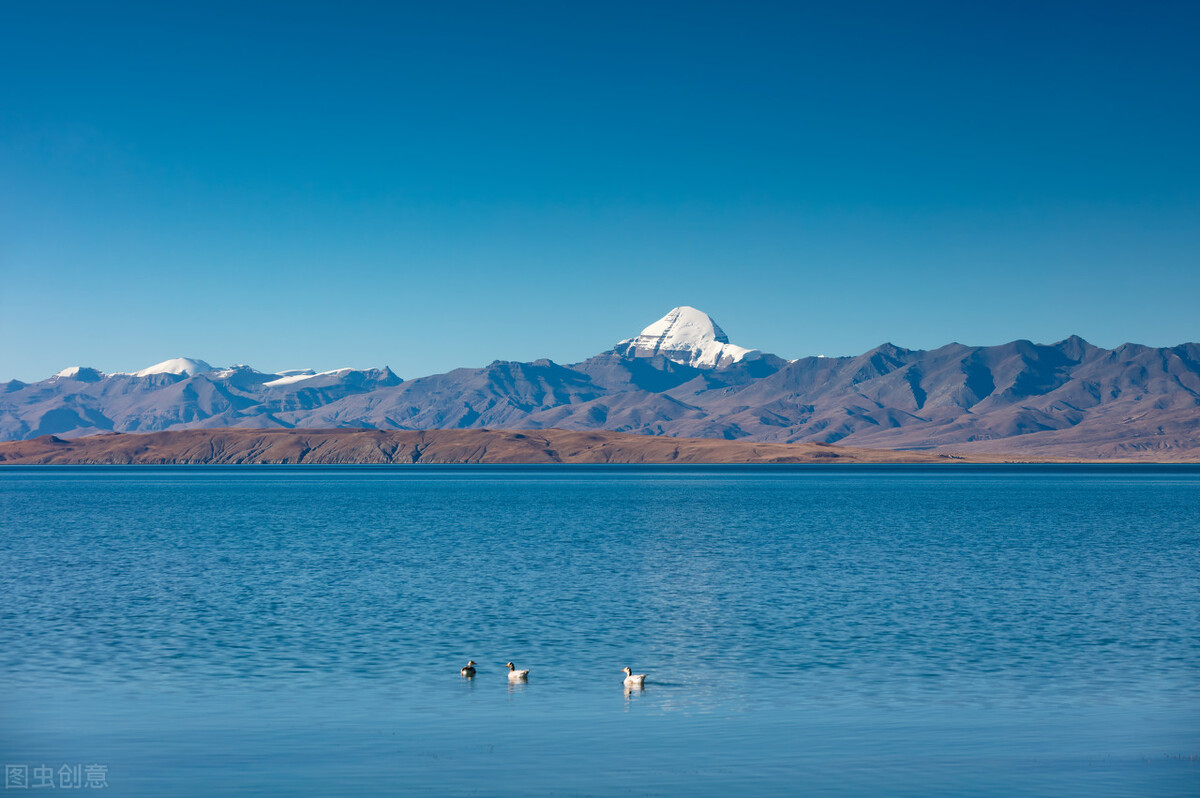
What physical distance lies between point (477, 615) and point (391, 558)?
28614 mm

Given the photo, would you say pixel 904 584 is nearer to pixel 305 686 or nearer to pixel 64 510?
pixel 305 686

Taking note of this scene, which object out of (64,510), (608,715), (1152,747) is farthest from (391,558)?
(64,510)

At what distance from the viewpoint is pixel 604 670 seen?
35.2m

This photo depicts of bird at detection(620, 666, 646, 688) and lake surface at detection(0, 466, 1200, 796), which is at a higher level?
bird at detection(620, 666, 646, 688)

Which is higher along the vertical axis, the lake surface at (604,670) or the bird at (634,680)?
the bird at (634,680)

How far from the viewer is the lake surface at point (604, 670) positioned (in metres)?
23.9

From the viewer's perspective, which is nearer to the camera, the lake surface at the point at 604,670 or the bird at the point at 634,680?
the lake surface at the point at 604,670

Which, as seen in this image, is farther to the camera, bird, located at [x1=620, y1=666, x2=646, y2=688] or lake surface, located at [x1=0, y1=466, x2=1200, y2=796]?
Answer: bird, located at [x1=620, y1=666, x2=646, y2=688]

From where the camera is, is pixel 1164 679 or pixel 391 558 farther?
pixel 391 558

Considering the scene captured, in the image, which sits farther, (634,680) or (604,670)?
(604,670)

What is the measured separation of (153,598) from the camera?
5225 cm

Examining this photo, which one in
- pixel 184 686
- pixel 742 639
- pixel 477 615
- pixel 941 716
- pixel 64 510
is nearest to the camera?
pixel 941 716

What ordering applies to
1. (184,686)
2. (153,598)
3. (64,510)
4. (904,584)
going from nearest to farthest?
(184,686) < (153,598) < (904,584) < (64,510)

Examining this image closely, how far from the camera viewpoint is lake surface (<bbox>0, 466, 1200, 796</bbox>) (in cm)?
2386
